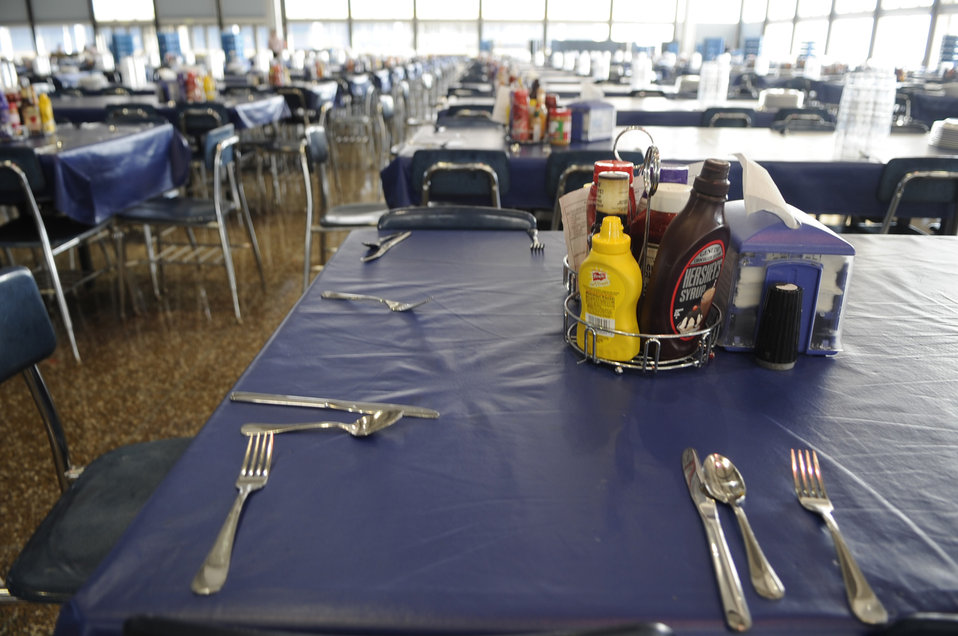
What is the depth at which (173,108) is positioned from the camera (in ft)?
14.3

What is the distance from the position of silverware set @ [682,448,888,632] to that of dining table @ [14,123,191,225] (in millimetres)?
2651

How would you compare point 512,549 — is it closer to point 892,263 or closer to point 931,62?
point 892,263

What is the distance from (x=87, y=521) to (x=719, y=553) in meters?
0.94

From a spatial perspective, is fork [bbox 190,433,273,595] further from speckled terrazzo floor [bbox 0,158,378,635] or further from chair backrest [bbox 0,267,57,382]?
speckled terrazzo floor [bbox 0,158,378,635]

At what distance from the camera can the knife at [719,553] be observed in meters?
0.46

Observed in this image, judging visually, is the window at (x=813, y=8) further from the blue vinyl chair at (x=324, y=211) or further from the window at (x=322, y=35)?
the blue vinyl chair at (x=324, y=211)

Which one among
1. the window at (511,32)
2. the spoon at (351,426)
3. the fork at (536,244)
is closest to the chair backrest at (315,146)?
the fork at (536,244)

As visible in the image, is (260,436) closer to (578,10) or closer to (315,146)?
(315,146)

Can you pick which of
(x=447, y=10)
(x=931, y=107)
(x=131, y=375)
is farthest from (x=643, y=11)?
(x=131, y=375)

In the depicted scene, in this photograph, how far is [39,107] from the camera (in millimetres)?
2928

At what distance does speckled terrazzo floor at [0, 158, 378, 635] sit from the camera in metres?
1.72

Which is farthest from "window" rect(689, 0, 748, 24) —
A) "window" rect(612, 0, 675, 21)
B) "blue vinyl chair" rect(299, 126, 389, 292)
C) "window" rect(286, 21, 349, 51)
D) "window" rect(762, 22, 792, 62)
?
"blue vinyl chair" rect(299, 126, 389, 292)

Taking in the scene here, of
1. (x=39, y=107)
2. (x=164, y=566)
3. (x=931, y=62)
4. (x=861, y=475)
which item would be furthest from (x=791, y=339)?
(x=931, y=62)

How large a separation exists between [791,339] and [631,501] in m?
0.37
